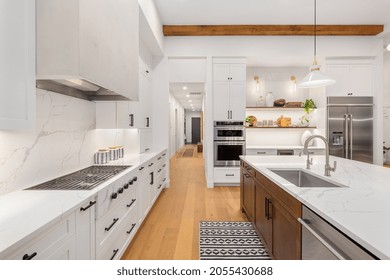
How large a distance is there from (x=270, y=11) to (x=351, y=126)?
2.92 metres

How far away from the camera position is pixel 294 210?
1365 millimetres

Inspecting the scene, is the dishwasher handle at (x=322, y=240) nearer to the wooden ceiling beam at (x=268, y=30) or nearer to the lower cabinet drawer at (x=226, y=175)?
the lower cabinet drawer at (x=226, y=175)

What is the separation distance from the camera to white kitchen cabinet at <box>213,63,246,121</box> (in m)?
4.75

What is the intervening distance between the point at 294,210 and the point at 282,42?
Answer: 4.42m

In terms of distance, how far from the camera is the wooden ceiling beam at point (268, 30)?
4.58m

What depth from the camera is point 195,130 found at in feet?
59.6

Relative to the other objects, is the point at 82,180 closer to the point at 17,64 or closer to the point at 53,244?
the point at 53,244

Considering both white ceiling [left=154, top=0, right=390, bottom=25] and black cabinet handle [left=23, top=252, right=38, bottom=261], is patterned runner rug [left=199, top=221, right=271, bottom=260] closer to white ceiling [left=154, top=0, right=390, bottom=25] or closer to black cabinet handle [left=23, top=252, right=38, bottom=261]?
black cabinet handle [left=23, top=252, right=38, bottom=261]

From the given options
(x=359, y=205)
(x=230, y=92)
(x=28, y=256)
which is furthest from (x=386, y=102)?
(x=28, y=256)

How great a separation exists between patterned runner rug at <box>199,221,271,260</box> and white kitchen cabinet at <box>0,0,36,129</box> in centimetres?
185

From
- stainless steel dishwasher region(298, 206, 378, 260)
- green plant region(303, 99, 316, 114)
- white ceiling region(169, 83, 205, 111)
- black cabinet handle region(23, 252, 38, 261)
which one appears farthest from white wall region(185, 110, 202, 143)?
black cabinet handle region(23, 252, 38, 261)

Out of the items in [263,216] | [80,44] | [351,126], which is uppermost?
[80,44]

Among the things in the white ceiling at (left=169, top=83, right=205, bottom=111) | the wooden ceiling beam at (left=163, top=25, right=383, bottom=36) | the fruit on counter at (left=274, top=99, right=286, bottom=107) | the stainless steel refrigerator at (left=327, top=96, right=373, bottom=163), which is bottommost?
the stainless steel refrigerator at (left=327, top=96, right=373, bottom=163)
